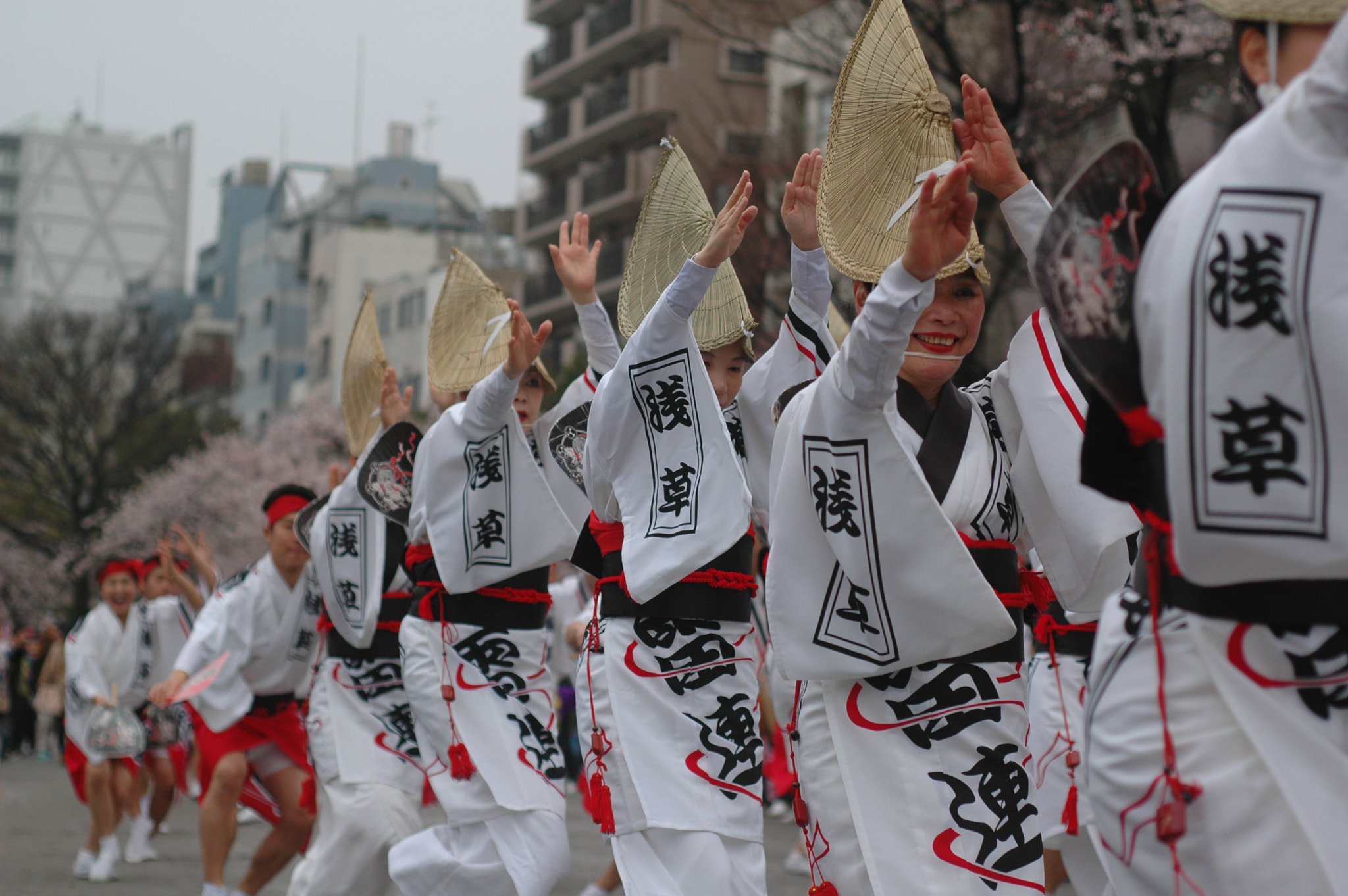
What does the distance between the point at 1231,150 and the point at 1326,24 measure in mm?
252

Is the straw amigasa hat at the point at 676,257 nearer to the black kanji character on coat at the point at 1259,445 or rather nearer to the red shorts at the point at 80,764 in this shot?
the black kanji character on coat at the point at 1259,445

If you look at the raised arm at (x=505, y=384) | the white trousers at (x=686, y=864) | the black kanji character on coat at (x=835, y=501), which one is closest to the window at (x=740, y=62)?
the raised arm at (x=505, y=384)

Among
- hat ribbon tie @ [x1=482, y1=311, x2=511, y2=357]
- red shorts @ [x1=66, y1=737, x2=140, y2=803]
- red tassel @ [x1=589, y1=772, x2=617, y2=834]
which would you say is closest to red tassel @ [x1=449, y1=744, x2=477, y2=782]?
red tassel @ [x1=589, y1=772, x2=617, y2=834]

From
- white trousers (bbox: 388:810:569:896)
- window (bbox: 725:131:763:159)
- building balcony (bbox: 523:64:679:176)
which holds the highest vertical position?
building balcony (bbox: 523:64:679:176)

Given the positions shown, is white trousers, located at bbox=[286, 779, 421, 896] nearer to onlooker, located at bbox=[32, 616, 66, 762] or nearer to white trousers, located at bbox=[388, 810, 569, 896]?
white trousers, located at bbox=[388, 810, 569, 896]

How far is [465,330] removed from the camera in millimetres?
6777

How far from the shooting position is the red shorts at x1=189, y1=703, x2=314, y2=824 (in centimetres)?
782

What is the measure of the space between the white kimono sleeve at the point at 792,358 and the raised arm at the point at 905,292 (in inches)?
58.3

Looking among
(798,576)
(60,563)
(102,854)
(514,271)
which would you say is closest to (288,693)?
(102,854)

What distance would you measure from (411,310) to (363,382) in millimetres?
37645

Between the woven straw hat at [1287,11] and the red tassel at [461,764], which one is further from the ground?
the woven straw hat at [1287,11]

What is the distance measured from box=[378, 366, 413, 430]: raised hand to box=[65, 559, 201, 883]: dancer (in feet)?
13.6

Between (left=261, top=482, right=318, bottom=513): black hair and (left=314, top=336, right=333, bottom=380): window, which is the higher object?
(left=314, top=336, right=333, bottom=380): window

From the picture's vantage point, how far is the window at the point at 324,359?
50.9m
